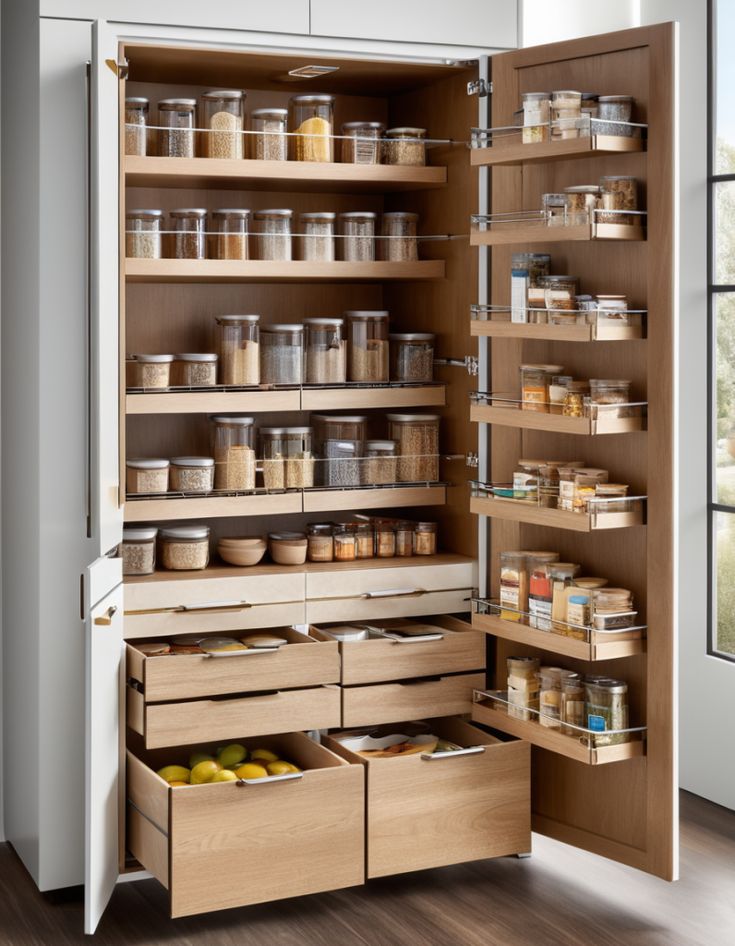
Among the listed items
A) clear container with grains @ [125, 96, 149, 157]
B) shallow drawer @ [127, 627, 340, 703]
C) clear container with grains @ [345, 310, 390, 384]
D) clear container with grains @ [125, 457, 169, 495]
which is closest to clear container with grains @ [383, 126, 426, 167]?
clear container with grains @ [345, 310, 390, 384]

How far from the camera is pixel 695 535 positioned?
387 centimetres

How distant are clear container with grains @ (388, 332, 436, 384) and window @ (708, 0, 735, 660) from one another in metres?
0.88

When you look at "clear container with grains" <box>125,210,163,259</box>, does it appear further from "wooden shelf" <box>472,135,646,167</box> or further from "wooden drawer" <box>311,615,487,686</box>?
"wooden drawer" <box>311,615,487,686</box>

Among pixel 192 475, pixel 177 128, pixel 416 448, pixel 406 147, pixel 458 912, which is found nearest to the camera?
pixel 458 912

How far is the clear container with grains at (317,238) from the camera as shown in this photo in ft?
11.1

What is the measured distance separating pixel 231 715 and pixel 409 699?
485mm

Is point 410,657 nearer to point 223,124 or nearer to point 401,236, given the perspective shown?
point 401,236

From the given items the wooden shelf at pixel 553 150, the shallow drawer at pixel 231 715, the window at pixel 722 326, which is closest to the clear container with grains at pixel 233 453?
the shallow drawer at pixel 231 715

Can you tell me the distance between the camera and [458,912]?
121 inches

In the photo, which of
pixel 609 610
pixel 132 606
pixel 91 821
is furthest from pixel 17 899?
pixel 609 610

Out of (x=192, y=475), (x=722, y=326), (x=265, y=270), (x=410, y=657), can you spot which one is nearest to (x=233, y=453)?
(x=192, y=475)

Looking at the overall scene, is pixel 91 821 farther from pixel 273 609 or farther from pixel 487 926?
pixel 487 926

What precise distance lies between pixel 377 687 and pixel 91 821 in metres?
0.79

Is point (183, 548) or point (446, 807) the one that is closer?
point (446, 807)
